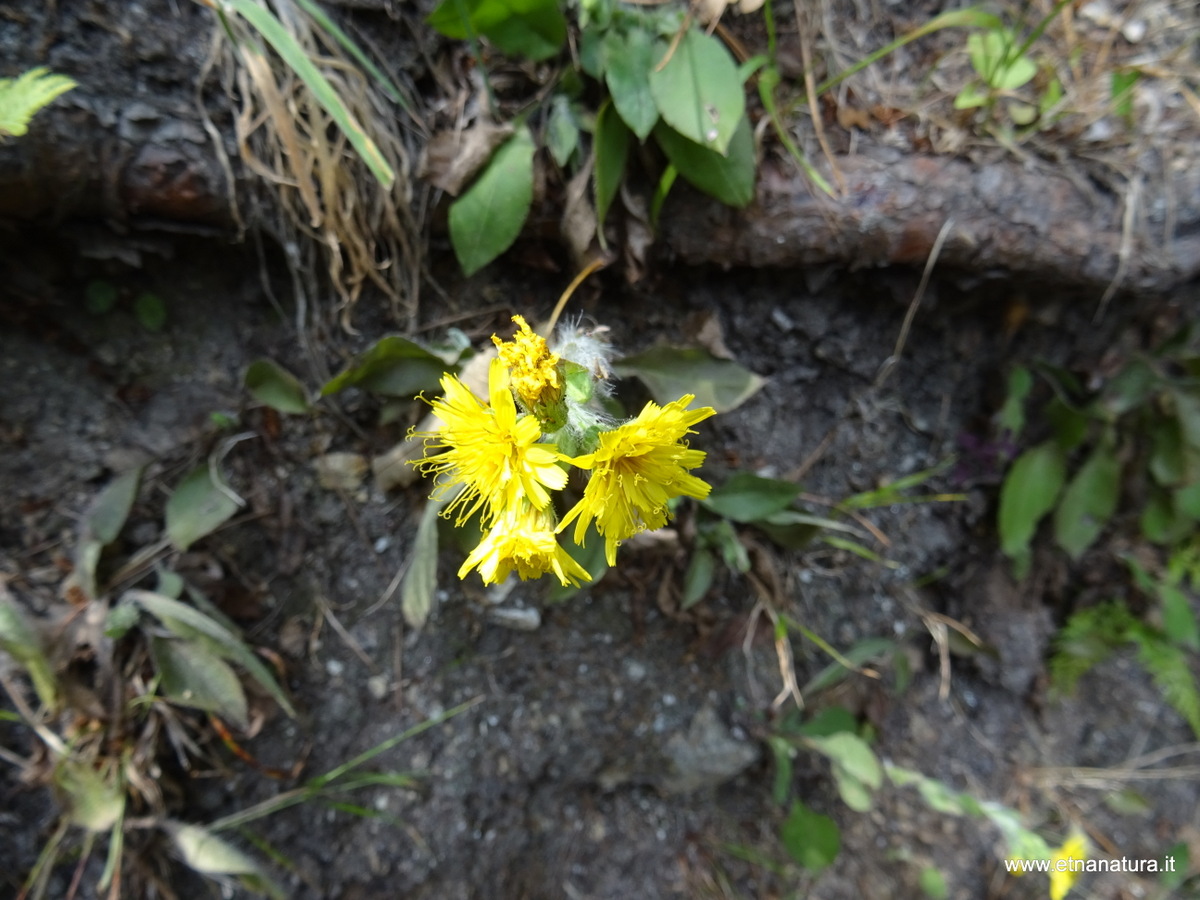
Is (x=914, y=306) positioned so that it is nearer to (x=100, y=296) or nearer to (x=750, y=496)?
(x=750, y=496)

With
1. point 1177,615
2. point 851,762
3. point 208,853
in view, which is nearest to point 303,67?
point 208,853

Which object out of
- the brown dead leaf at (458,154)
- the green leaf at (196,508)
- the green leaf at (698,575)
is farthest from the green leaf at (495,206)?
the green leaf at (698,575)

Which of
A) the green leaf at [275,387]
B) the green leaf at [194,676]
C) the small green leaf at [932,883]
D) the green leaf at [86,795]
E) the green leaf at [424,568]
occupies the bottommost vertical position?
the small green leaf at [932,883]

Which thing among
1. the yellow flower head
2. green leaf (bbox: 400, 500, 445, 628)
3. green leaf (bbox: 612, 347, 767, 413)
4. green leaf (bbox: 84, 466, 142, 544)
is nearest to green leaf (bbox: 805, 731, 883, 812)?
green leaf (bbox: 612, 347, 767, 413)

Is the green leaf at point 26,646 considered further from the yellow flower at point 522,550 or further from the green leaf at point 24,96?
the yellow flower at point 522,550

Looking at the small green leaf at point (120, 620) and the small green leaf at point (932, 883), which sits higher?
the small green leaf at point (120, 620)

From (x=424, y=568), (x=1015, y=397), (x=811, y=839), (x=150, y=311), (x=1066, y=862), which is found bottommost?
(x=1066, y=862)

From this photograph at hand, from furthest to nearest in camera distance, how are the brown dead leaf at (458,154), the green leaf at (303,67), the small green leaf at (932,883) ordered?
1. the small green leaf at (932,883)
2. the brown dead leaf at (458,154)
3. the green leaf at (303,67)
